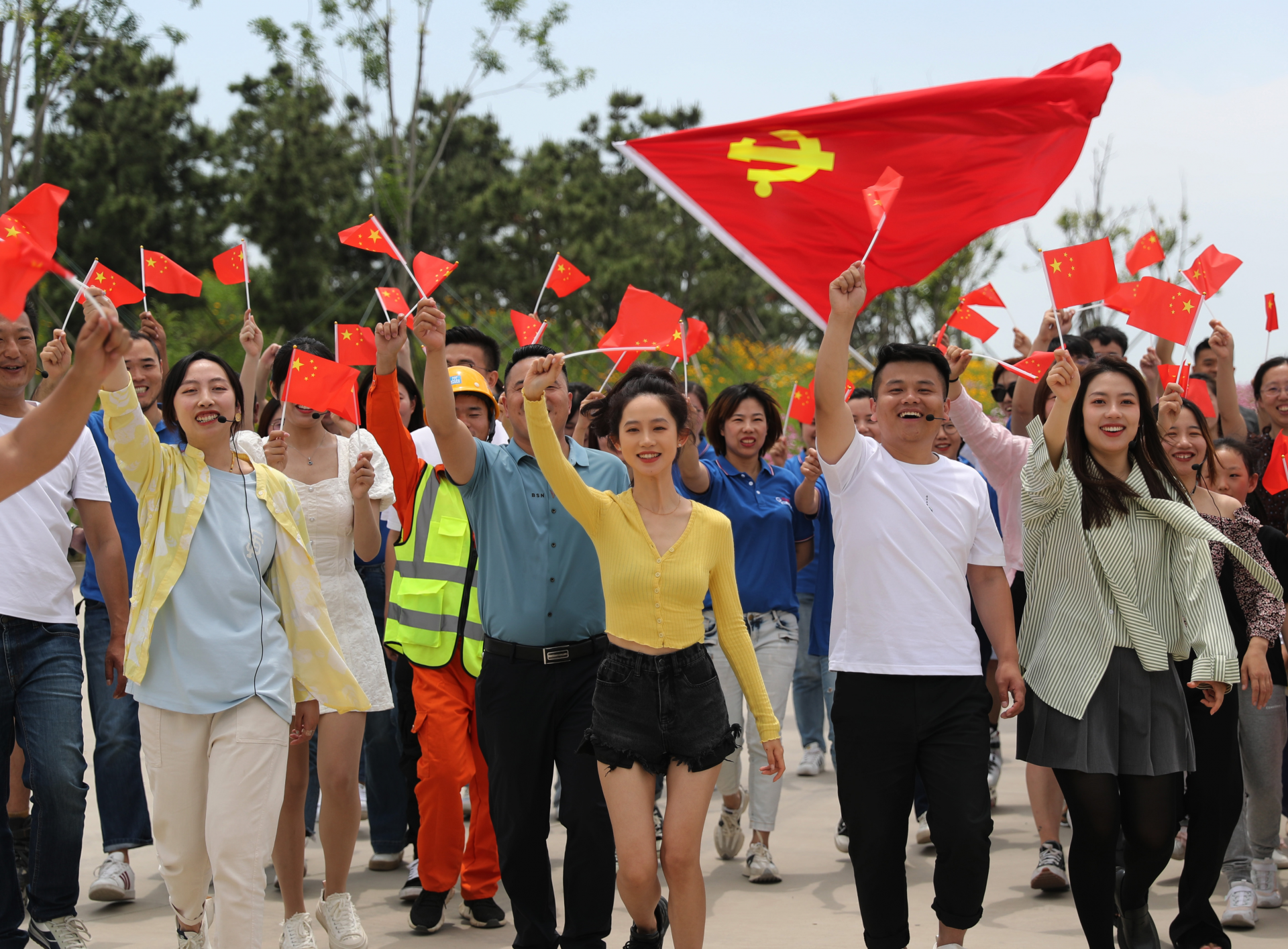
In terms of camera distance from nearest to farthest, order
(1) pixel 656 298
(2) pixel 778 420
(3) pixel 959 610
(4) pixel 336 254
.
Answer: (3) pixel 959 610
(1) pixel 656 298
(2) pixel 778 420
(4) pixel 336 254

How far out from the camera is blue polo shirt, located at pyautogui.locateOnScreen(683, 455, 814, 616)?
612 cm

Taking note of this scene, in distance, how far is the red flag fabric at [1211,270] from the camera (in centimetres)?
588

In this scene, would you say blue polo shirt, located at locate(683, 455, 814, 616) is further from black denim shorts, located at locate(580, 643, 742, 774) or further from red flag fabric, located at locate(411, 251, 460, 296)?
black denim shorts, located at locate(580, 643, 742, 774)

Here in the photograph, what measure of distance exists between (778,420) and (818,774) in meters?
2.91

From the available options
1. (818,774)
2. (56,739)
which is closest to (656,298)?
(56,739)

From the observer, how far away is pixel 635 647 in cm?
405

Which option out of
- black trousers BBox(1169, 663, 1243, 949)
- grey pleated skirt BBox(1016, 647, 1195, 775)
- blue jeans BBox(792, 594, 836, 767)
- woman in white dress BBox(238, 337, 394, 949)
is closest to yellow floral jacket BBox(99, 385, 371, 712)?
woman in white dress BBox(238, 337, 394, 949)

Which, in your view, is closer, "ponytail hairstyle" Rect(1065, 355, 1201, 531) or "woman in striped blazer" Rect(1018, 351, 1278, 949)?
"woman in striped blazer" Rect(1018, 351, 1278, 949)

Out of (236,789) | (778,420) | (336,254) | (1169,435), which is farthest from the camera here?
(336,254)

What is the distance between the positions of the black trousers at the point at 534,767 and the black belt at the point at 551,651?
2 centimetres

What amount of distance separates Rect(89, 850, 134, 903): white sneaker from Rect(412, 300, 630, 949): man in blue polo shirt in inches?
77.7

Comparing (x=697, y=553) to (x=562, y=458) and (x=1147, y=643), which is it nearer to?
(x=562, y=458)

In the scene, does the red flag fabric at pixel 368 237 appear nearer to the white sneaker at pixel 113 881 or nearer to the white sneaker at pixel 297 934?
→ the white sneaker at pixel 297 934

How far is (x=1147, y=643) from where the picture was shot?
424 centimetres
